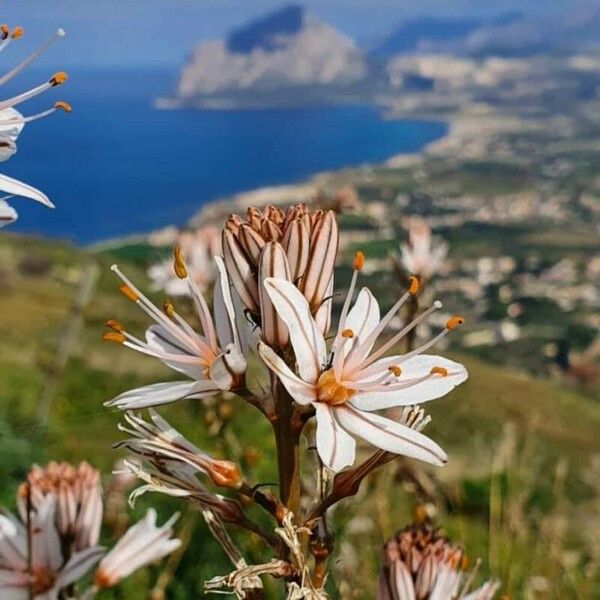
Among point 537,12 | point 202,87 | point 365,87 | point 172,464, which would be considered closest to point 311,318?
point 172,464

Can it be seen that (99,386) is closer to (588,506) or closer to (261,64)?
(588,506)

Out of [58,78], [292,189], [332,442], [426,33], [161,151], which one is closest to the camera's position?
[332,442]

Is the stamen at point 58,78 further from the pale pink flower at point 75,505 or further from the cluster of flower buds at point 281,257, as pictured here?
the pale pink flower at point 75,505


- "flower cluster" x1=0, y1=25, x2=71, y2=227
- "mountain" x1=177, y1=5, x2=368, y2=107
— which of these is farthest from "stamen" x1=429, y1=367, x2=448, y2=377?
"mountain" x1=177, y1=5, x2=368, y2=107

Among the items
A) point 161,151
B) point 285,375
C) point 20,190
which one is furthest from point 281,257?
point 161,151

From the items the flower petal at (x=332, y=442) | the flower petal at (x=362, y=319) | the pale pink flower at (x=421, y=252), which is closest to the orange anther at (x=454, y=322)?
the flower petal at (x=362, y=319)

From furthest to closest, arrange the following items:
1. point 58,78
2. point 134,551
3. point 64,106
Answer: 1. point 134,551
2. point 58,78
3. point 64,106

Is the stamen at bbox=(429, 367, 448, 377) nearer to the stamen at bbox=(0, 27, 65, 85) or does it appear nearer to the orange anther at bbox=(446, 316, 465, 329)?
the orange anther at bbox=(446, 316, 465, 329)

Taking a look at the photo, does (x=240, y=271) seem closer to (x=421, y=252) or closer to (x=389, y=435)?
(x=389, y=435)
